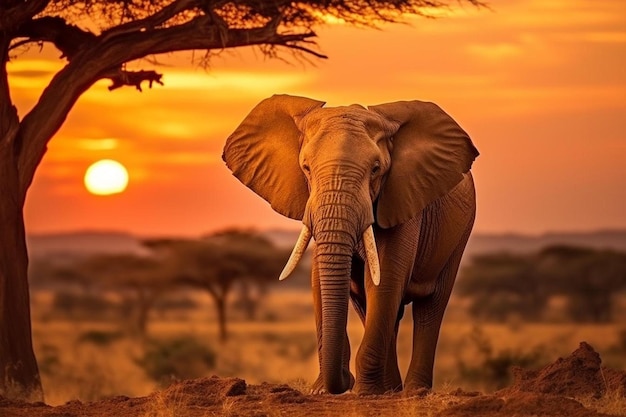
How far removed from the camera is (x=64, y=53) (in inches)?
606

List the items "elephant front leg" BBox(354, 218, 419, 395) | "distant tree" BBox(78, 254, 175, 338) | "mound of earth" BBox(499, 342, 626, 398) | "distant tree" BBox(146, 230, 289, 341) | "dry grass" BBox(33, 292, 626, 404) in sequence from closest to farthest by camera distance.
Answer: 1. "mound of earth" BBox(499, 342, 626, 398)
2. "elephant front leg" BBox(354, 218, 419, 395)
3. "dry grass" BBox(33, 292, 626, 404)
4. "distant tree" BBox(146, 230, 289, 341)
5. "distant tree" BBox(78, 254, 175, 338)

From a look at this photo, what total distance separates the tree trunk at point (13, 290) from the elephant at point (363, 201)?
2.99 metres

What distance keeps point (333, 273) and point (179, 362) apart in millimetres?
18088

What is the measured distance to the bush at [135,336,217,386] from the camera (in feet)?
89.9

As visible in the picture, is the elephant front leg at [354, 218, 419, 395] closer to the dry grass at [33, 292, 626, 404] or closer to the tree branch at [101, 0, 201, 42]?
the dry grass at [33, 292, 626, 404]

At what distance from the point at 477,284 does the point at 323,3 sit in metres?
36.7

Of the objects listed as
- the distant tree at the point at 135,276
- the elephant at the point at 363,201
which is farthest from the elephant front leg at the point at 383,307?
the distant tree at the point at 135,276

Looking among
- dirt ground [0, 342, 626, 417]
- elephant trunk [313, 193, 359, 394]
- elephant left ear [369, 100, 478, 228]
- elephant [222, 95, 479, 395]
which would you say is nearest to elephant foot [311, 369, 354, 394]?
elephant [222, 95, 479, 395]

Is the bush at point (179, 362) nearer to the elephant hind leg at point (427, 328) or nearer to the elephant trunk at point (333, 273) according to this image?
the elephant hind leg at point (427, 328)

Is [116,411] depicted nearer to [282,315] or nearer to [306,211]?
[306,211]

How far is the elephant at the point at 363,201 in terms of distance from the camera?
1059cm

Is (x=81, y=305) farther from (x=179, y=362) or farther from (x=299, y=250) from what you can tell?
(x=299, y=250)

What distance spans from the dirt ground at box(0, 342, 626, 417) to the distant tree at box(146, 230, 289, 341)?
31.2 metres

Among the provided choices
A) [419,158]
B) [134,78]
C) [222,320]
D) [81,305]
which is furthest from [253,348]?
[419,158]
